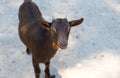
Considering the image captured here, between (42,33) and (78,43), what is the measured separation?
1732 millimetres

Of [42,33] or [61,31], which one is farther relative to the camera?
[42,33]

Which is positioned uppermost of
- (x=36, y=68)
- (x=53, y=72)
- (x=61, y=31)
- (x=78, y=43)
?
(x=61, y=31)

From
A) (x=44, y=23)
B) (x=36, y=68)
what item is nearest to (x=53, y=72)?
(x=36, y=68)

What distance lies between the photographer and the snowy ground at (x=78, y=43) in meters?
5.48

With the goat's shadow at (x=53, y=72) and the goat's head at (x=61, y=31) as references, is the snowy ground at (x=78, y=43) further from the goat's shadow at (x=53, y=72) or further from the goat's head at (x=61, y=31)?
the goat's head at (x=61, y=31)

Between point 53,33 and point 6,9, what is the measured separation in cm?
291

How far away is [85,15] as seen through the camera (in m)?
6.84

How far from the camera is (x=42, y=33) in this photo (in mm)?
4484

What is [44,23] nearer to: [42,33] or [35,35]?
[42,33]

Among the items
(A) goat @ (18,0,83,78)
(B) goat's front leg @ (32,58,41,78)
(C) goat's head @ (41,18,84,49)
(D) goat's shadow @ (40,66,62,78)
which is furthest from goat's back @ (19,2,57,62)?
(D) goat's shadow @ (40,66,62,78)

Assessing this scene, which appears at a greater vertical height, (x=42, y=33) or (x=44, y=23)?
(x=44, y=23)

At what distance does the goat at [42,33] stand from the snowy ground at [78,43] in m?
0.53

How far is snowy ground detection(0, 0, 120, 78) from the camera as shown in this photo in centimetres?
548

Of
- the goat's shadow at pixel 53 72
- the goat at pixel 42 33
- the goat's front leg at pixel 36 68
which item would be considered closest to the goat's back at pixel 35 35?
the goat at pixel 42 33
